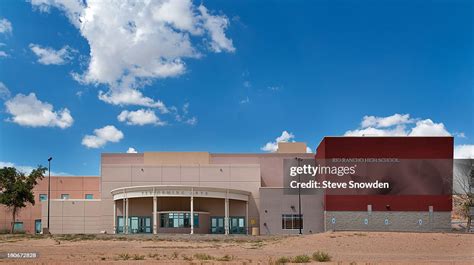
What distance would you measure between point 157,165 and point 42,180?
832 inches

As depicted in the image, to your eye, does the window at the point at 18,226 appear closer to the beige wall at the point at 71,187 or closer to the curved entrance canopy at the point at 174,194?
the beige wall at the point at 71,187

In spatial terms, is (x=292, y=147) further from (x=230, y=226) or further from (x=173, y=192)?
(x=173, y=192)

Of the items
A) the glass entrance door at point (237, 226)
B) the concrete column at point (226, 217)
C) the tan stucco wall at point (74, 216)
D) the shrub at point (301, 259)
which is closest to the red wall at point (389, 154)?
the concrete column at point (226, 217)

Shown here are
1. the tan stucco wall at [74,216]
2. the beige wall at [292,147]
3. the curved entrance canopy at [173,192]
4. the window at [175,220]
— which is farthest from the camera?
the beige wall at [292,147]

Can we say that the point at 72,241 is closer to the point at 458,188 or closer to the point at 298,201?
the point at 298,201

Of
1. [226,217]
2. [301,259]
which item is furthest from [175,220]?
[301,259]

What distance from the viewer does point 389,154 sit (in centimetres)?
6347

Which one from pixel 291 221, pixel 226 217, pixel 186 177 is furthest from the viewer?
pixel 186 177

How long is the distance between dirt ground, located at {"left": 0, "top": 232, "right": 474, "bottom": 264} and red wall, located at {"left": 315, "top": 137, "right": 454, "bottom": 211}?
36.6 ft

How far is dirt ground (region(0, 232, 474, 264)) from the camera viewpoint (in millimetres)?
35356

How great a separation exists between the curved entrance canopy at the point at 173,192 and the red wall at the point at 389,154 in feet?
40.8

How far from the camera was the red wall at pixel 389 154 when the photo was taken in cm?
6238

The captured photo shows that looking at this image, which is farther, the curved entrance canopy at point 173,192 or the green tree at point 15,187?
the green tree at point 15,187

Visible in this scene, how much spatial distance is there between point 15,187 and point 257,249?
40967 mm
